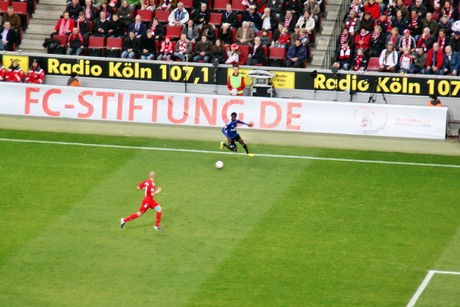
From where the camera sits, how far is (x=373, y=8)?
4144cm

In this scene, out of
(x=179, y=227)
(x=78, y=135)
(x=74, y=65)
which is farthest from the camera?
(x=74, y=65)

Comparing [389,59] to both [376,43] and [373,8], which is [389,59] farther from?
[373,8]

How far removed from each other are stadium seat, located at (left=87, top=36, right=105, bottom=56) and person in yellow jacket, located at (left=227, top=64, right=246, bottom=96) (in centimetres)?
666

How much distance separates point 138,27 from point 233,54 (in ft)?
14.1

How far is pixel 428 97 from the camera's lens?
38969 millimetres

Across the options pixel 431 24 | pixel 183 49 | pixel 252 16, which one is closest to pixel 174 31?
pixel 183 49

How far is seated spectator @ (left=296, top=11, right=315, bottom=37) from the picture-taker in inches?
1645

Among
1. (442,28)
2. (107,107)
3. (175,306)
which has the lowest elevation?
(175,306)

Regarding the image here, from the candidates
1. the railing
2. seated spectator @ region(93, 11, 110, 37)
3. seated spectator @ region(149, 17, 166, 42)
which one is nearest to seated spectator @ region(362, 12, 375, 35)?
the railing

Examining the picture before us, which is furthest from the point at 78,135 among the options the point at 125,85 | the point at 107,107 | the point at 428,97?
the point at 428,97

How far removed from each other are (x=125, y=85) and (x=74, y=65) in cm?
217

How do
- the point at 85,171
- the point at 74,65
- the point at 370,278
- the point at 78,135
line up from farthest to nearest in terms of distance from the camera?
the point at 74,65, the point at 78,135, the point at 85,171, the point at 370,278

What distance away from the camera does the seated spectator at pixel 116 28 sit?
43.2 m

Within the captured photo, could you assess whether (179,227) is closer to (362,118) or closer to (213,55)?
(362,118)
